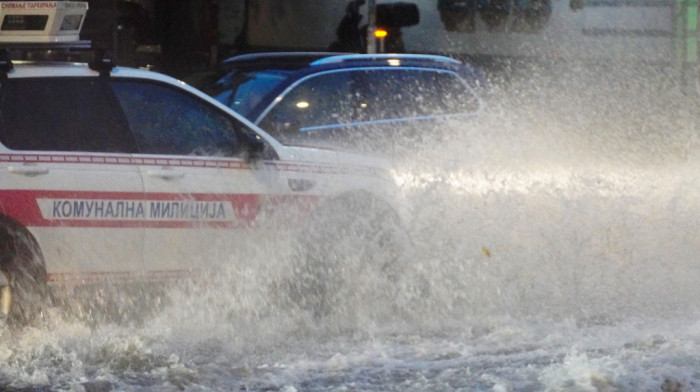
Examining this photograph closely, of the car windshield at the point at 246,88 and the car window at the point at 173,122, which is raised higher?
the car window at the point at 173,122

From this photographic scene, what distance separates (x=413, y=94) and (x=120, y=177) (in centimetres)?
417

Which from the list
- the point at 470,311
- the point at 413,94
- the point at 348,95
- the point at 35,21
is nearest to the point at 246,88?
the point at 348,95

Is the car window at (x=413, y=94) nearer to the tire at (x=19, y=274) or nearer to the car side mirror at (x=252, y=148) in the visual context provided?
the car side mirror at (x=252, y=148)

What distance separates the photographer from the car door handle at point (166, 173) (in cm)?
731

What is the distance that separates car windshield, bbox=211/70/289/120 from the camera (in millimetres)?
10242

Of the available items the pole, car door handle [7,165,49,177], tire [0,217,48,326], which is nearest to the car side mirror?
car door handle [7,165,49,177]

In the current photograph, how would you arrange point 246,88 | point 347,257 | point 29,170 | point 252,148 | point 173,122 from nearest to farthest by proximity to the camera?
point 29,170, point 173,122, point 252,148, point 347,257, point 246,88

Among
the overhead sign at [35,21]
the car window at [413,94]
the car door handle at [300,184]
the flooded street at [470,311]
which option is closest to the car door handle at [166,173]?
the flooded street at [470,311]

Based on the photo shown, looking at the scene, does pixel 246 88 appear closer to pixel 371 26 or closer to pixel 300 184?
pixel 300 184

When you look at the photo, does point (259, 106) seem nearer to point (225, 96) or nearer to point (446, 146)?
point (225, 96)

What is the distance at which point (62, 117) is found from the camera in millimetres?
7141

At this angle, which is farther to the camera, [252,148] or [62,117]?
[252,148]

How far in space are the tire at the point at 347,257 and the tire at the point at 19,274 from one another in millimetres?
1696

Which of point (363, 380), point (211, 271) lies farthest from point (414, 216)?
point (363, 380)
